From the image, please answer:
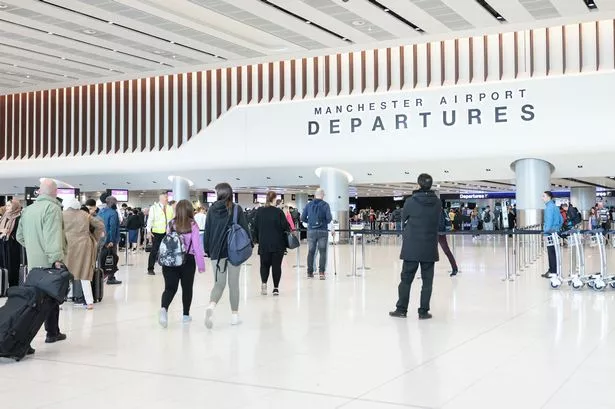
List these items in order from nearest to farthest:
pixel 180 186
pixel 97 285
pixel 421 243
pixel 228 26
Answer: pixel 421 243, pixel 97 285, pixel 228 26, pixel 180 186

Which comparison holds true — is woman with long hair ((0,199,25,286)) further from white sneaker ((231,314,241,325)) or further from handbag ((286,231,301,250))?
white sneaker ((231,314,241,325))

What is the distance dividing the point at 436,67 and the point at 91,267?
A: 1533cm

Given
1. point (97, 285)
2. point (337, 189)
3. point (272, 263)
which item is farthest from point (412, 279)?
point (337, 189)

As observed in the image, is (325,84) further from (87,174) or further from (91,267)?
(91,267)

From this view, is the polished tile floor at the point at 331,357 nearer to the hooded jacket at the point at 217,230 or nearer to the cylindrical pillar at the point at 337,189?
the hooded jacket at the point at 217,230

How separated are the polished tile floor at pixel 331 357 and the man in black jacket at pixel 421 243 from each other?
27cm

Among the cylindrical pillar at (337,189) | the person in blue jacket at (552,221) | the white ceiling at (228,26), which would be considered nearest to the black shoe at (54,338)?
the person in blue jacket at (552,221)

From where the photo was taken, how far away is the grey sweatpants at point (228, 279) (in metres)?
6.71

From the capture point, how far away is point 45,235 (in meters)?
5.61

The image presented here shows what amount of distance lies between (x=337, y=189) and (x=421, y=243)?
16715mm

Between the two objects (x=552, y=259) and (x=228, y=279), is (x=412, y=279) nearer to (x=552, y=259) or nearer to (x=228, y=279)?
(x=228, y=279)

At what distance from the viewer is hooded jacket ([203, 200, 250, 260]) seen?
6.60 m

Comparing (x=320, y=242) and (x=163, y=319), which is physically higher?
(x=320, y=242)

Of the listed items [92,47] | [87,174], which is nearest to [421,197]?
[92,47]
